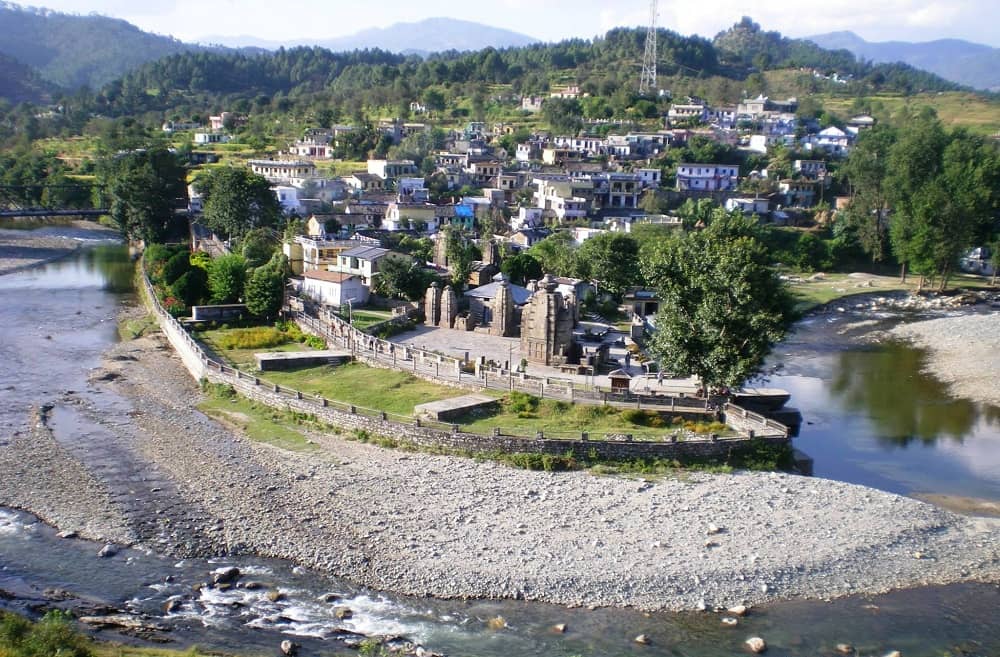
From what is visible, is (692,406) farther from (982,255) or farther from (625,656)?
(982,255)

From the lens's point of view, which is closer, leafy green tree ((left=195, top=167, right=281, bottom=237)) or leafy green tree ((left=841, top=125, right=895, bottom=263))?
leafy green tree ((left=195, top=167, right=281, bottom=237))

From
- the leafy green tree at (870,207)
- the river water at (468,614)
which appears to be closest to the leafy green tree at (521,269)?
the river water at (468,614)

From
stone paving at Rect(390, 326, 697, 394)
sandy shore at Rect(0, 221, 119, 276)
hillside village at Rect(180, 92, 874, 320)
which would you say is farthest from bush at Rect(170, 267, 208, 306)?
sandy shore at Rect(0, 221, 119, 276)

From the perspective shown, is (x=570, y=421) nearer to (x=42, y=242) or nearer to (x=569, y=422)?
(x=569, y=422)

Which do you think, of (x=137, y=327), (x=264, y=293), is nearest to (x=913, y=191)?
(x=264, y=293)

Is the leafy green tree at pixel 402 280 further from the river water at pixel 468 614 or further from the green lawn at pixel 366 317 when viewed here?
the river water at pixel 468 614

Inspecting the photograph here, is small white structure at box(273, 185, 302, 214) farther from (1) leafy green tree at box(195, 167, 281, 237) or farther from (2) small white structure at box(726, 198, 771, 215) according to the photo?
(2) small white structure at box(726, 198, 771, 215)

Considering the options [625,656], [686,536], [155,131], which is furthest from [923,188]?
[155,131]
